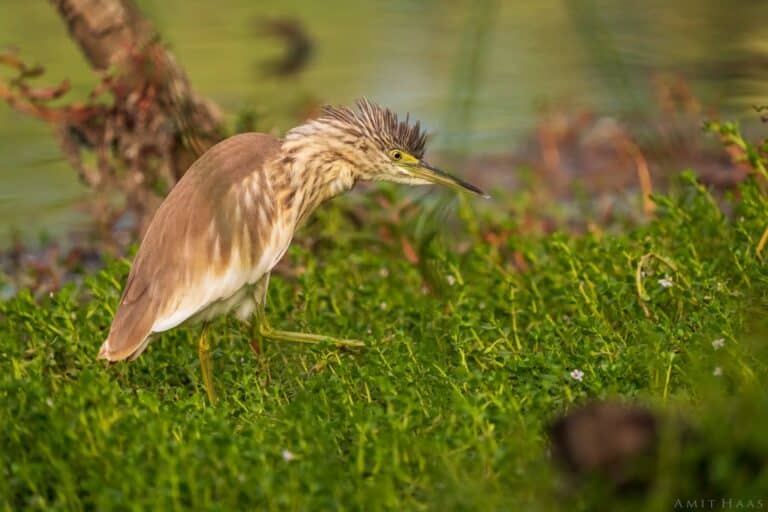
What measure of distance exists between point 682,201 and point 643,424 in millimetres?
2473

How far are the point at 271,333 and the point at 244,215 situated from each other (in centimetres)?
37

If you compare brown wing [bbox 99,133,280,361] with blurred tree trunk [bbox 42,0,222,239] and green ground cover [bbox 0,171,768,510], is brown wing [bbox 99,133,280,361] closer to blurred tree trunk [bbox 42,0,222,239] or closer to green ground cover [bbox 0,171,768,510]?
green ground cover [bbox 0,171,768,510]

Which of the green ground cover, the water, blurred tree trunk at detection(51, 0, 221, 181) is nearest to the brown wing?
the green ground cover

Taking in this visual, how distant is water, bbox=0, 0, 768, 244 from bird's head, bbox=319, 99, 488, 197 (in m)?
2.67

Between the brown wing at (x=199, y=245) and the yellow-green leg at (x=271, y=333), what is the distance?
0.15 metres

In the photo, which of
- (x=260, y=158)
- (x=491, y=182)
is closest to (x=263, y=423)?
(x=260, y=158)

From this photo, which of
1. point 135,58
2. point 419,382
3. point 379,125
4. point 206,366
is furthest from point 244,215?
point 135,58

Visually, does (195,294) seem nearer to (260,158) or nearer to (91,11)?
(260,158)

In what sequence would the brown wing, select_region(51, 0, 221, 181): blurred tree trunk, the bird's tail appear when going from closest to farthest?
1. the bird's tail
2. the brown wing
3. select_region(51, 0, 221, 181): blurred tree trunk

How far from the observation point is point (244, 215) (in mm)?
4578

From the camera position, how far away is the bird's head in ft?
16.0

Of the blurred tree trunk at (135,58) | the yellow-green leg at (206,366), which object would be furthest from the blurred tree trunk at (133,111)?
the yellow-green leg at (206,366)

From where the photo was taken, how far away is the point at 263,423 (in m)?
3.76

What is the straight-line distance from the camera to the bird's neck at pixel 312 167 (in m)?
4.73
